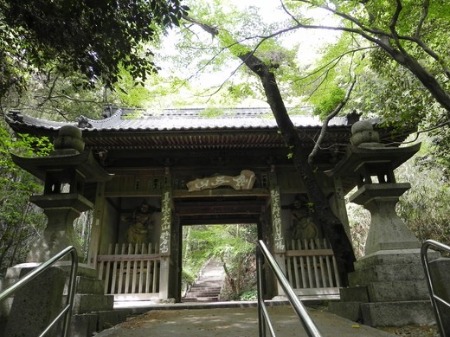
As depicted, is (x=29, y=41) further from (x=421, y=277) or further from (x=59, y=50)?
(x=421, y=277)

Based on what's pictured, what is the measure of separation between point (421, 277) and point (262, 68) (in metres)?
4.61

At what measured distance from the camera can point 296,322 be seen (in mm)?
4465

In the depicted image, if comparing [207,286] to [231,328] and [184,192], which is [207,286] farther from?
[231,328]

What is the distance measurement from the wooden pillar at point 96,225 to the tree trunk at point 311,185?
15.9 ft

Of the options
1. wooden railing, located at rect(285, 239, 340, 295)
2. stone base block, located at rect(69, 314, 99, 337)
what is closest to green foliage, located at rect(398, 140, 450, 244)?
wooden railing, located at rect(285, 239, 340, 295)

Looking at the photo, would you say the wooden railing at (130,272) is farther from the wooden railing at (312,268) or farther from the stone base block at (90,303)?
the wooden railing at (312,268)

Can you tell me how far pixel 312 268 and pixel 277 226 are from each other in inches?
51.4

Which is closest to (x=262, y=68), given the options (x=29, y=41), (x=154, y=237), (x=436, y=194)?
(x=29, y=41)

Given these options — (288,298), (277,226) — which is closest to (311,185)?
(277,226)

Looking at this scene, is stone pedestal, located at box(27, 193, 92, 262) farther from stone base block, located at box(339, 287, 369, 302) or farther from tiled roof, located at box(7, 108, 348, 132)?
tiled roof, located at box(7, 108, 348, 132)

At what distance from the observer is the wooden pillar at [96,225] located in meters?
8.00

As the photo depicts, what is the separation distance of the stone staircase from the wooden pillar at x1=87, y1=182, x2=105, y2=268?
9905 mm

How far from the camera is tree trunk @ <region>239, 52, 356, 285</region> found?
5824mm

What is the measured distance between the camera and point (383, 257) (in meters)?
4.22
